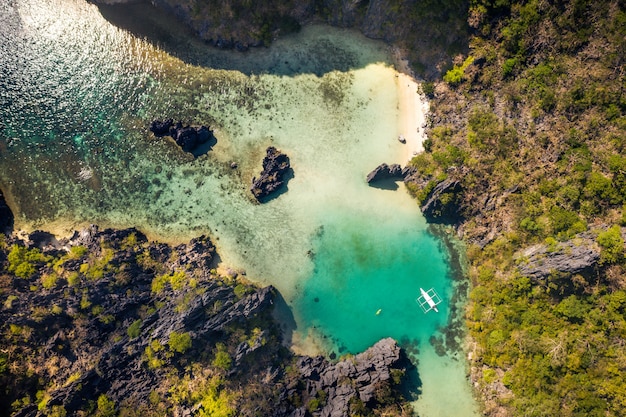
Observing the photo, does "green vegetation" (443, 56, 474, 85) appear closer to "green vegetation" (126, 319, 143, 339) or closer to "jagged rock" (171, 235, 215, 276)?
"jagged rock" (171, 235, 215, 276)

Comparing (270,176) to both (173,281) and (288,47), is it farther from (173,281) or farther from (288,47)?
(288,47)

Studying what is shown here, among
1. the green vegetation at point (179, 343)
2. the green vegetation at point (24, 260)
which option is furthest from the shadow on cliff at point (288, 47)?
the green vegetation at point (179, 343)

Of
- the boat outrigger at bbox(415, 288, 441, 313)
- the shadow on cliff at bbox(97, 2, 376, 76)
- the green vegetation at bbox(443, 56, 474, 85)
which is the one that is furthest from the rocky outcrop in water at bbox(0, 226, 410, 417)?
the green vegetation at bbox(443, 56, 474, 85)

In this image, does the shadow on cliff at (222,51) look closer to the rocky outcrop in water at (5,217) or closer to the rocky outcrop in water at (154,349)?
the rocky outcrop in water at (154,349)

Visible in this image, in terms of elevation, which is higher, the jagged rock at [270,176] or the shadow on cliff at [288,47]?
the shadow on cliff at [288,47]

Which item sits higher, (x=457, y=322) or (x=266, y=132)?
(x=266, y=132)

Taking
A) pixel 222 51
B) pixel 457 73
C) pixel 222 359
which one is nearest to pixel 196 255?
pixel 222 359

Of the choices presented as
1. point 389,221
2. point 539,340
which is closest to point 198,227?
point 389,221

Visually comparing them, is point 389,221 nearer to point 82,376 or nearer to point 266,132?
point 266,132
